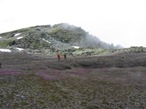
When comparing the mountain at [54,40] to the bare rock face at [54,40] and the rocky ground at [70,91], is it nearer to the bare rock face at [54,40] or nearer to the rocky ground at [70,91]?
the bare rock face at [54,40]

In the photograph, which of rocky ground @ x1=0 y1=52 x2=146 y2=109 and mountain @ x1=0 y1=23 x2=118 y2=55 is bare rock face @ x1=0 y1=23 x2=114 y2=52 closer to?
mountain @ x1=0 y1=23 x2=118 y2=55

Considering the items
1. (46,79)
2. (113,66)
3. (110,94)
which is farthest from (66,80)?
(113,66)

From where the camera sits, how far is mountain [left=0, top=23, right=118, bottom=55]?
13575cm

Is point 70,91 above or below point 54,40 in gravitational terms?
below

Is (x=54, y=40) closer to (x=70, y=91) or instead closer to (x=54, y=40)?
(x=54, y=40)

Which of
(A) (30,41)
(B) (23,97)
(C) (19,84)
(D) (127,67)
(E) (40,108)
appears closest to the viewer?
(E) (40,108)

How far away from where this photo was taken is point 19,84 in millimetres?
44219

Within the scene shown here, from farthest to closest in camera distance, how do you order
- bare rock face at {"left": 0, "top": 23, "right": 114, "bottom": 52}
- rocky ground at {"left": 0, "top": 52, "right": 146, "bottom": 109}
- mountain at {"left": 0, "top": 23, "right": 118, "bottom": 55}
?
mountain at {"left": 0, "top": 23, "right": 118, "bottom": 55}
bare rock face at {"left": 0, "top": 23, "right": 114, "bottom": 52}
rocky ground at {"left": 0, "top": 52, "right": 146, "bottom": 109}

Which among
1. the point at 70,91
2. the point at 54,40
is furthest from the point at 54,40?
the point at 70,91

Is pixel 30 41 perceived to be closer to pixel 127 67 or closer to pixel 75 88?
pixel 127 67

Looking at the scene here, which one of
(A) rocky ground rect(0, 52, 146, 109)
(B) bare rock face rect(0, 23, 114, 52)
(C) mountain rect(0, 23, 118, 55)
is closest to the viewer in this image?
(A) rocky ground rect(0, 52, 146, 109)

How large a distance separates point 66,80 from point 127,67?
30007mm

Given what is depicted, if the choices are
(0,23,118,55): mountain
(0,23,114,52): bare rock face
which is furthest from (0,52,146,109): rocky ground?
(0,23,118,55): mountain

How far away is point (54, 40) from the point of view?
148 metres
